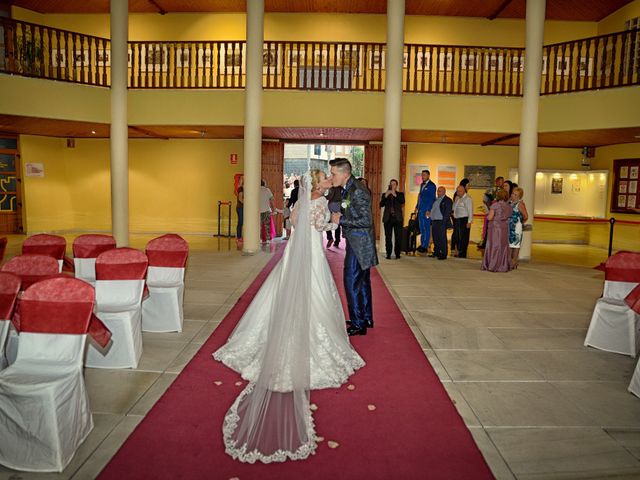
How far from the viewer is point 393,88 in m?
10.1

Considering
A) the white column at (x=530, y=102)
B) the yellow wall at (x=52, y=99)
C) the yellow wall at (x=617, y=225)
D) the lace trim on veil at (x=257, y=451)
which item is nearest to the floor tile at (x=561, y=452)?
the lace trim on veil at (x=257, y=451)

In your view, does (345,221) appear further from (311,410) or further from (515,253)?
(515,253)

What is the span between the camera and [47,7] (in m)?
13.3

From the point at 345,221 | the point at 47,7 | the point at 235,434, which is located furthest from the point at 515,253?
the point at 47,7

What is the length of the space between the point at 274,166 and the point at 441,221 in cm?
503

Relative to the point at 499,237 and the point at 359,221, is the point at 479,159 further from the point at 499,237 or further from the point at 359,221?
the point at 359,221

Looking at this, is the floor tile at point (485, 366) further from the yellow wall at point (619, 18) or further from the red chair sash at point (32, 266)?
the yellow wall at point (619, 18)

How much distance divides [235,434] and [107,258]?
198cm

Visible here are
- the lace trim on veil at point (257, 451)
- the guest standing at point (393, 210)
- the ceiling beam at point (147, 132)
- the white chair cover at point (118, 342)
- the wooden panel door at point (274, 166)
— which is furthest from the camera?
the wooden panel door at point (274, 166)

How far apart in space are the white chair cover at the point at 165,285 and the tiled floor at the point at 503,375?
0.15m

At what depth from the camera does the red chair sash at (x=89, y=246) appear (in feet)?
16.6

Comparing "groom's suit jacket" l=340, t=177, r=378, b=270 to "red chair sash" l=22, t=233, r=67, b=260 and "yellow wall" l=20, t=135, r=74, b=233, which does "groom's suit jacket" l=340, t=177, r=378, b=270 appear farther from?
"yellow wall" l=20, t=135, r=74, b=233

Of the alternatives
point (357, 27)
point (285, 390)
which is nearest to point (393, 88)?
point (357, 27)

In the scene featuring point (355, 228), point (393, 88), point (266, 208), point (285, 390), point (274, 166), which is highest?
point (393, 88)
